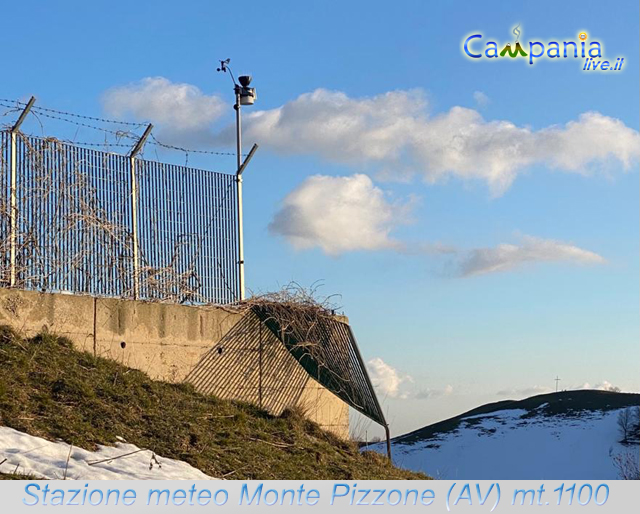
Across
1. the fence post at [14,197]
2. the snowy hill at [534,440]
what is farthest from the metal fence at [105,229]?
the snowy hill at [534,440]

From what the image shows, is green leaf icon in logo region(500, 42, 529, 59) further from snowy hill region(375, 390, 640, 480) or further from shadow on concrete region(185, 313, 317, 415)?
snowy hill region(375, 390, 640, 480)

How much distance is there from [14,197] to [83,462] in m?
4.51

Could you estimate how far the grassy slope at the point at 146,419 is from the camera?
34.7 feet

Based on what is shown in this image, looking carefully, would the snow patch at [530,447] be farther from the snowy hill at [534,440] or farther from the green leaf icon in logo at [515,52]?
the green leaf icon in logo at [515,52]

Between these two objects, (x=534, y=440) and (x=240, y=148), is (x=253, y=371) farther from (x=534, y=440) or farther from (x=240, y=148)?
(x=534, y=440)

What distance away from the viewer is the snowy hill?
51.3 metres

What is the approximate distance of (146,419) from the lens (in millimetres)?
11453

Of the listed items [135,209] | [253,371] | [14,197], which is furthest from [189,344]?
[14,197]

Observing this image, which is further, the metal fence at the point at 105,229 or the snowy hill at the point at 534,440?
the snowy hill at the point at 534,440

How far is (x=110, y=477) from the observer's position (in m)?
9.27

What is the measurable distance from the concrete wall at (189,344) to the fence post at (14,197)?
1.36ft

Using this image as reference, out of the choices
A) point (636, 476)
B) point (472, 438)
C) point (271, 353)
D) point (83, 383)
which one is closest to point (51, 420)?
point (83, 383)

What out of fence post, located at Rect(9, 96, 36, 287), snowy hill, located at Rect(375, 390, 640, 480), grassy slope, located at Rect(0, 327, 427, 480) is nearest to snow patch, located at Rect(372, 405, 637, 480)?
snowy hill, located at Rect(375, 390, 640, 480)

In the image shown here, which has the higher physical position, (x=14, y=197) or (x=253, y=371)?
(x=14, y=197)
